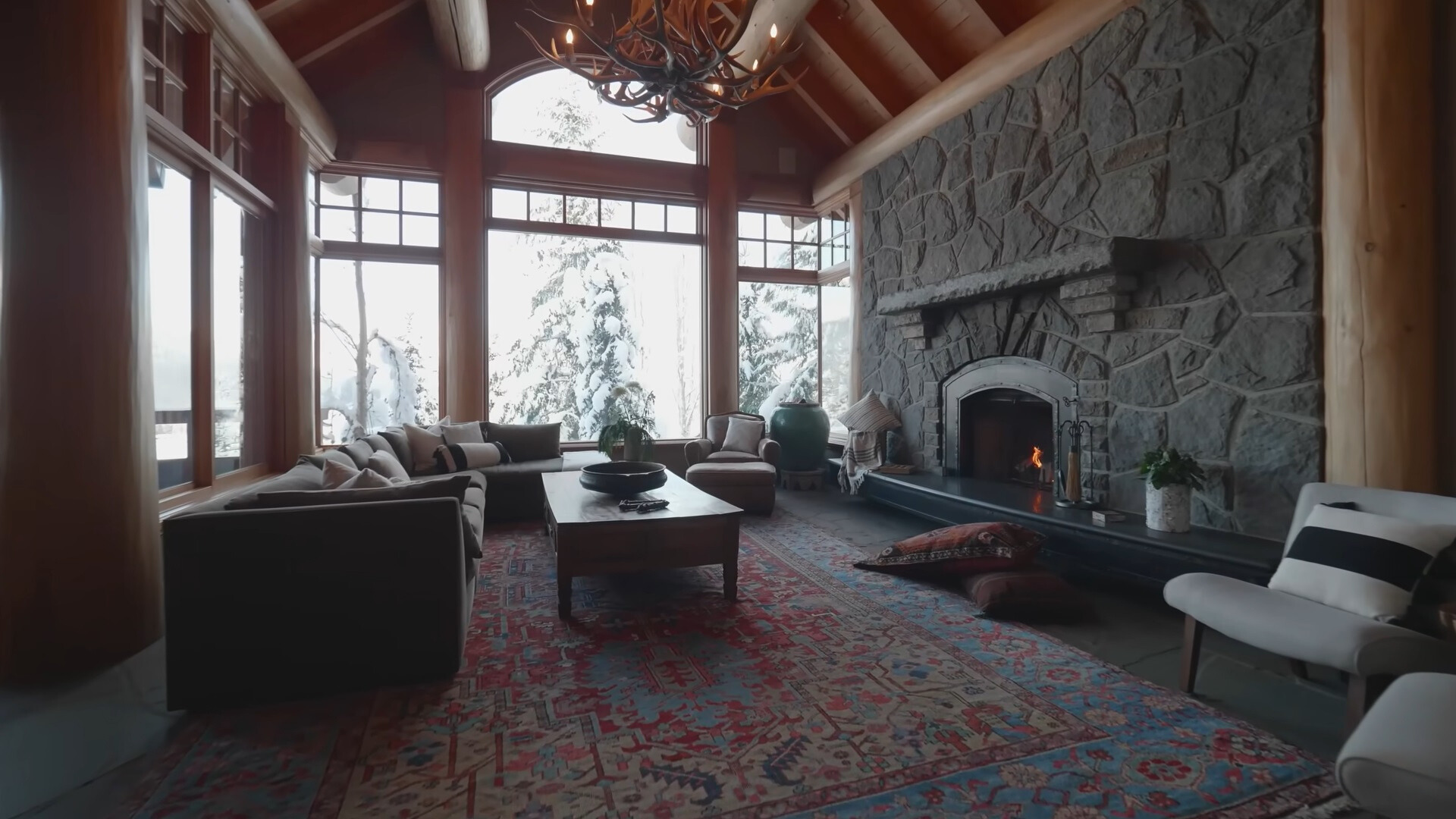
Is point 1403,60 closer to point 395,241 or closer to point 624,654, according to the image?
point 624,654

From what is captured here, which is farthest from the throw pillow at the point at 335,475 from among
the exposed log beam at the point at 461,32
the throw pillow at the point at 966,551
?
the exposed log beam at the point at 461,32

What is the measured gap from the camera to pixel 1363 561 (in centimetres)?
220

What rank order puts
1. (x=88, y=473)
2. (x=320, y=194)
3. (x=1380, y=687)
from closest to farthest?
(x=1380, y=687)
(x=88, y=473)
(x=320, y=194)

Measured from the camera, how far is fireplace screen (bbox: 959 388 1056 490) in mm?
4812

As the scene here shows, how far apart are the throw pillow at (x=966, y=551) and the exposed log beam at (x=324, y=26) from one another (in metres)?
5.97

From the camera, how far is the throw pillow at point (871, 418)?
6.03 metres

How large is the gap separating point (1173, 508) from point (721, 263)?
5.05 metres

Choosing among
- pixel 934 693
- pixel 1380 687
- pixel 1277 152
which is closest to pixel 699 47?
pixel 1277 152

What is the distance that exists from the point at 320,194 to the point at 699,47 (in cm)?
468

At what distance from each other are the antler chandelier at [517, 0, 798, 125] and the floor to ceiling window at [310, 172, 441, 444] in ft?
11.7

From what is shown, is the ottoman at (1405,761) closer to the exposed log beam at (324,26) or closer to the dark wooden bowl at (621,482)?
the dark wooden bowl at (621,482)

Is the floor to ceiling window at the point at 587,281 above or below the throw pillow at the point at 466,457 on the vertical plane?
above

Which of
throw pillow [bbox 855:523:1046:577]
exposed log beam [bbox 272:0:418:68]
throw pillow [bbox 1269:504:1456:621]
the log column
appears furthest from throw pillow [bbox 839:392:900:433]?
exposed log beam [bbox 272:0:418:68]

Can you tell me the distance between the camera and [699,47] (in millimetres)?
3459
